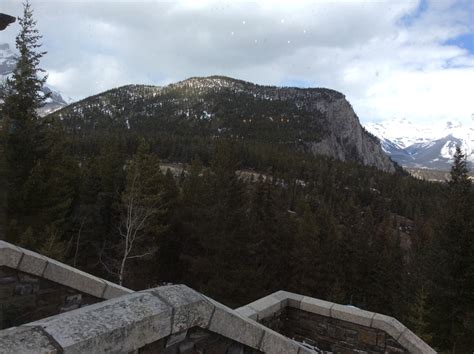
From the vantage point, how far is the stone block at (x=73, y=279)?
5.70 meters

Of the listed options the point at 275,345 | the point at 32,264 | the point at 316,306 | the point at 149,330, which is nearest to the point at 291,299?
the point at 316,306

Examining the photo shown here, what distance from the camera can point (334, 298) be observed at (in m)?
25.7

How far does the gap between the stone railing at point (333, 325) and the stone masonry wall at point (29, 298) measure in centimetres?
299

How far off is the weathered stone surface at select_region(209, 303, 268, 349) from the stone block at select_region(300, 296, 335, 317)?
4.76 m

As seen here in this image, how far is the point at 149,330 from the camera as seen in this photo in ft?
9.23

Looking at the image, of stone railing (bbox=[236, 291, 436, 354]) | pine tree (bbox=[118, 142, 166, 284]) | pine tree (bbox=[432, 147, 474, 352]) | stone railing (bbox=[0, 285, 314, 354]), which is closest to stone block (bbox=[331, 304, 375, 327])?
stone railing (bbox=[236, 291, 436, 354])

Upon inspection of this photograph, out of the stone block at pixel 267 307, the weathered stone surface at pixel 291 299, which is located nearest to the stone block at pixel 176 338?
the stone block at pixel 267 307

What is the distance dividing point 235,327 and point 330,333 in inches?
207

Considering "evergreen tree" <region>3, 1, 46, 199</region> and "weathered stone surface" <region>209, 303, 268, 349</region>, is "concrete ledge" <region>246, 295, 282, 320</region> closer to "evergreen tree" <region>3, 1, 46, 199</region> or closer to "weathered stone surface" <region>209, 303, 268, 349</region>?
"weathered stone surface" <region>209, 303, 268, 349</region>

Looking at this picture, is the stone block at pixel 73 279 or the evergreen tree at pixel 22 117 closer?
the stone block at pixel 73 279

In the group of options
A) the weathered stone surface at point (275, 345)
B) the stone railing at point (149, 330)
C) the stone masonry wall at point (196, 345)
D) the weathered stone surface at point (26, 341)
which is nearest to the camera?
the weathered stone surface at point (26, 341)

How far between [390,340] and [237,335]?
17.2 feet

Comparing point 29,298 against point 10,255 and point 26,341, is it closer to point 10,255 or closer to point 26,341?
point 10,255

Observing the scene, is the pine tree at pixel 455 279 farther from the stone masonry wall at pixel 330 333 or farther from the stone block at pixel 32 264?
the stone block at pixel 32 264
